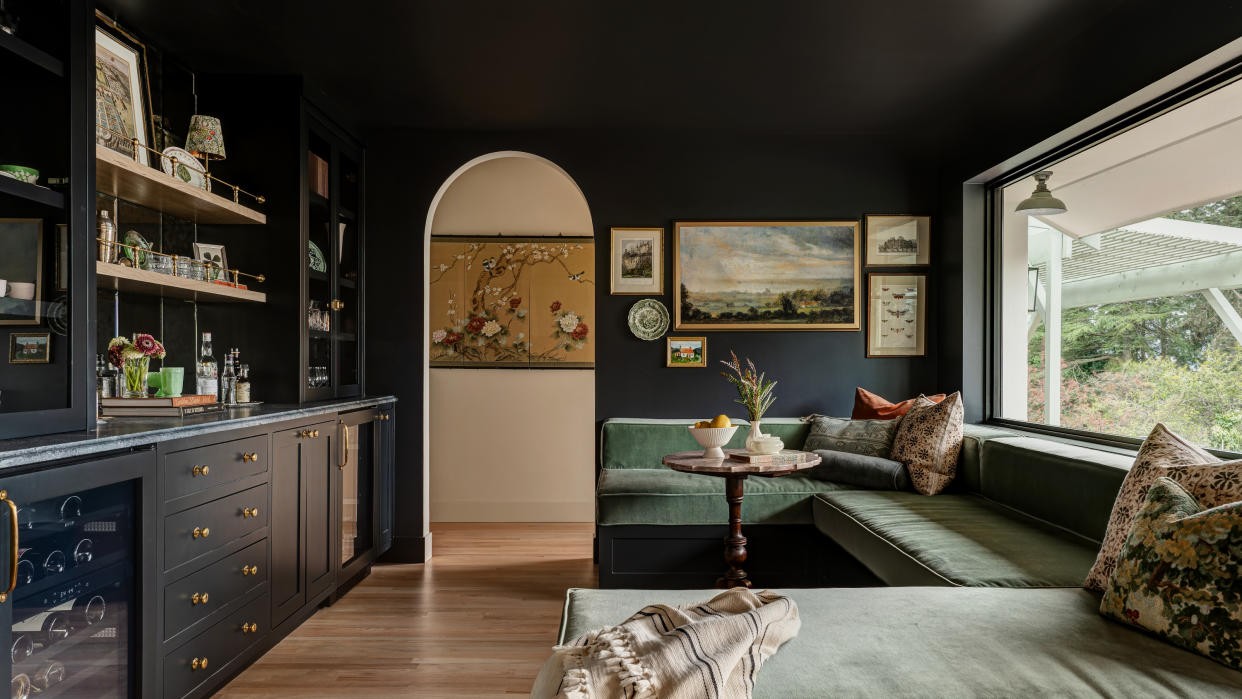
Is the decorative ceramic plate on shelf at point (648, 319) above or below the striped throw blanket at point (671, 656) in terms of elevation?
above

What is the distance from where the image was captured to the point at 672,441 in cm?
407

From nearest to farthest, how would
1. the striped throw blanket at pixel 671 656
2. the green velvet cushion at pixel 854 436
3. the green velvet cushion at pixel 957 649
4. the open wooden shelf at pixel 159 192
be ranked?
the striped throw blanket at pixel 671 656
the green velvet cushion at pixel 957 649
the open wooden shelf at pixel 159 192
the green velvet cushion at pixel 854 436

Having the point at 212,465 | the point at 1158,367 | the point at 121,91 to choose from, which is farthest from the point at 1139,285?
the point at 121,91

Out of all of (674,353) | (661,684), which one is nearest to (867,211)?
(674,353)

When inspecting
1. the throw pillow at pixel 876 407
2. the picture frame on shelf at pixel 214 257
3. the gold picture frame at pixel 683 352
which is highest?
the picture frame on shelf at pixel 214 257

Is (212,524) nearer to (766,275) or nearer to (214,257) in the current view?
(214,257)

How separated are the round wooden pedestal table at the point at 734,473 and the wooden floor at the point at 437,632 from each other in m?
0.82

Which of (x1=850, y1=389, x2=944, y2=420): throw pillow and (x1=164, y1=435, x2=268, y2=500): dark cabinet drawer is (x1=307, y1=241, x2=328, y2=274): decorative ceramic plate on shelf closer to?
(x1=164, y1=435, x2=268, y2=500): dark cabinet drawer

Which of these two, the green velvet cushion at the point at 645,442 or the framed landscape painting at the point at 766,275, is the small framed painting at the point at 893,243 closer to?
the framed landscape painting at the point at 766,275

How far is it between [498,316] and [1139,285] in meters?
3.78

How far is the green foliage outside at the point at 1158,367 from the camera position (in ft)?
8.54

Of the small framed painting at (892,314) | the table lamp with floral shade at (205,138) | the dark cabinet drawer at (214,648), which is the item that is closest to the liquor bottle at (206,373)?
the table lamp with floral shade at (205,138)

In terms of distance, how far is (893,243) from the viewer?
170 inches

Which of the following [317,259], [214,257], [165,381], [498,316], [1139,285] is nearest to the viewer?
[165,381]
